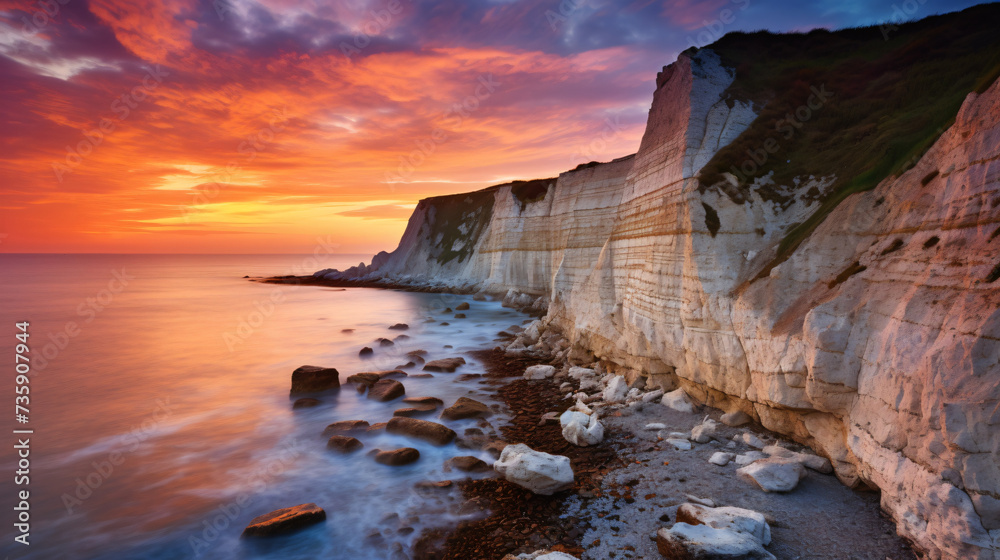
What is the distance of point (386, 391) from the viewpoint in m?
14.2

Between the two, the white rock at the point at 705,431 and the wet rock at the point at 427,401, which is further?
the wet rock at the point at 427,401

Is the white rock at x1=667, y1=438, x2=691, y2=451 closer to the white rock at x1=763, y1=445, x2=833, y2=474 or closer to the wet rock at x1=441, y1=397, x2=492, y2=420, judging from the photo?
the white rock at x1=763, y1=445, x2=833, y2=474

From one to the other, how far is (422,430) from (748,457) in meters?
7.06

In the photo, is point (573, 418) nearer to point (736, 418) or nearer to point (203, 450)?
point (736, 418)

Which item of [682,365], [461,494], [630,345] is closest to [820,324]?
[682,365]

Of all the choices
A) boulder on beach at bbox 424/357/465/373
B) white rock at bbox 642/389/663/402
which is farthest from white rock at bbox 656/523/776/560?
boulder on beach at bbox 424/357/465/373

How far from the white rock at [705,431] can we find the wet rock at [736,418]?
23cm

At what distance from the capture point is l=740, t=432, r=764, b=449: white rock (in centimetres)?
792

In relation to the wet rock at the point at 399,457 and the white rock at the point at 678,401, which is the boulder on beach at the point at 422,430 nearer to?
the wet rock at the point at 399,457

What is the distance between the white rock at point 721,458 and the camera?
7.54 m

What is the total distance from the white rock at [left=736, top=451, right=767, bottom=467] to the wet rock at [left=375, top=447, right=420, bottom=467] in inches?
253

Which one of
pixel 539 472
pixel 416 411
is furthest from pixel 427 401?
pixel 539 472

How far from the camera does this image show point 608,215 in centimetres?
2666

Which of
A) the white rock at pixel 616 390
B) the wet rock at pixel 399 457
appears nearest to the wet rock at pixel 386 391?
the wet rock at pixel 399 457
